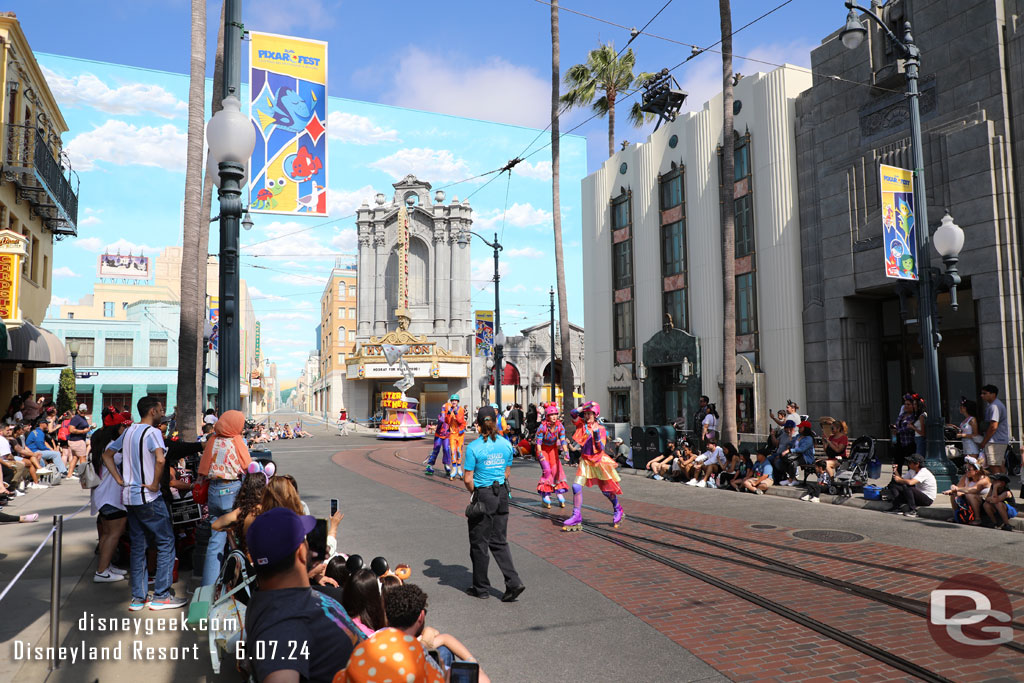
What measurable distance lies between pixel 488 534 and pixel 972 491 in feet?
25.3

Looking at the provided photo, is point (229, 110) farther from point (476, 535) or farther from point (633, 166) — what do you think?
point (633, 166)

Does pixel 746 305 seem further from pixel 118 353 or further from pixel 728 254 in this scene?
pixel 118 353

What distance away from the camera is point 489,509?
700 cm

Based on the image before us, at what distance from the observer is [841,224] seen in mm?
20016

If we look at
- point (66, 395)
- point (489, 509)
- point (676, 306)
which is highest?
point (676, 306)

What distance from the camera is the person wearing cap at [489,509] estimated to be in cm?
674

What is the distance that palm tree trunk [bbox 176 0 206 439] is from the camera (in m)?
12.3

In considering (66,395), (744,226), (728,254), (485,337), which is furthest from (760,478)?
(485,337)

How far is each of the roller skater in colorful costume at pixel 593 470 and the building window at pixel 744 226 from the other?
15713mm

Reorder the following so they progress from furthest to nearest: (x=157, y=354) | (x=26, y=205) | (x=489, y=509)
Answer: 1. (x=157, y=354)
2. (x=26, y=205)
3. (x=489, y=509)

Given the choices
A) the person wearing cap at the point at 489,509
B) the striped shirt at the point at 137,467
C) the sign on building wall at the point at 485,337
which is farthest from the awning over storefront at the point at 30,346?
the sign on building wall at the point at 485,337

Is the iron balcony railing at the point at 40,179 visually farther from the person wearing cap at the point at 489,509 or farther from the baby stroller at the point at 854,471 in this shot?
the baby stroller at the point at 854,471

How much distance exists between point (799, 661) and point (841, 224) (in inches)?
698

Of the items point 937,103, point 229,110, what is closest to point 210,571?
point 229,110
